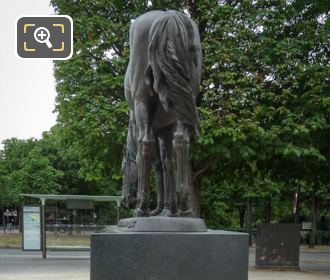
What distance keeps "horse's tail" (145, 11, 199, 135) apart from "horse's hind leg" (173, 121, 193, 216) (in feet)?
0.39

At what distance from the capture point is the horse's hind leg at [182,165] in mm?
6191

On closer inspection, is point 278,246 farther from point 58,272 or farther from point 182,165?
point 182,165

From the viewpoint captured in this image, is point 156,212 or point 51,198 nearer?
point 156,212

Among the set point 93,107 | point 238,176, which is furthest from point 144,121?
point 238,176

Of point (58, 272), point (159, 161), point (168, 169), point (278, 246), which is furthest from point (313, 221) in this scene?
point (168, 169)

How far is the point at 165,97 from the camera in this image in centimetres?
623

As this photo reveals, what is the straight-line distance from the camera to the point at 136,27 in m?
6.46

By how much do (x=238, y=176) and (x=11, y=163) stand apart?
45.1 metres

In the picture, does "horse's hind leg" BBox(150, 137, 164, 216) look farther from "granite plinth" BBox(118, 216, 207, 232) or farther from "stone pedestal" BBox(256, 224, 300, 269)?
"stone pedestal" BBox(256, 224, 300, 269)

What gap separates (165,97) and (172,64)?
315mm

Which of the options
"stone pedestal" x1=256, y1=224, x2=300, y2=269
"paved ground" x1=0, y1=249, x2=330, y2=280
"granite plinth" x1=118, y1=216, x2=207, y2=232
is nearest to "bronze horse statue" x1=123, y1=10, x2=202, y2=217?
"granite plinth" x1=118, y1=216, x2=207, y2=232

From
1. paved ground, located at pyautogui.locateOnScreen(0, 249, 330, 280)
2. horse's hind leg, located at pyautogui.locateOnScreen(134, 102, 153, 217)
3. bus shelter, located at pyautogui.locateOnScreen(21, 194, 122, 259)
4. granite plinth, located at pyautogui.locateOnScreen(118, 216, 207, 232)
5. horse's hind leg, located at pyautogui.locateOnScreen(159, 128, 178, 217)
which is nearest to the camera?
granite plinth, located at pyautogui.locateOnScreen(118, 216, 207, 232)

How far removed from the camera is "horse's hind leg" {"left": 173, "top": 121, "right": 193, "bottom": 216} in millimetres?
6191

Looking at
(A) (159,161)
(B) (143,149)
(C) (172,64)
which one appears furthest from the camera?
(A) (159,161)
